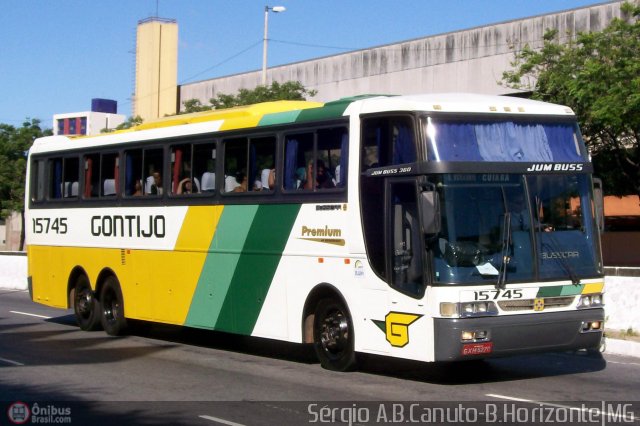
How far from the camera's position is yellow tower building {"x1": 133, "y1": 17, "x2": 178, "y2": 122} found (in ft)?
213

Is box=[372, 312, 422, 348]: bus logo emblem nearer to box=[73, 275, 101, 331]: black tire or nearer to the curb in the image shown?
the curb

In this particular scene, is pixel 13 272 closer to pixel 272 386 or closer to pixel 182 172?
pixel 182 172

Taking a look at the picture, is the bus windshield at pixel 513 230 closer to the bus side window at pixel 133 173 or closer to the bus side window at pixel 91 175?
the bus side window at pixel 133 173

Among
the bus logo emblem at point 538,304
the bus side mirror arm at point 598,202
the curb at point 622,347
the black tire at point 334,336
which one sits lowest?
the curb at point 622,347

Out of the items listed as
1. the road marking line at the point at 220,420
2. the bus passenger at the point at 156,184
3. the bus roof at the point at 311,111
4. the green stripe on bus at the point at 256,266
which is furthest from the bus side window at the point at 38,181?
the road marking line at the point at 220,420

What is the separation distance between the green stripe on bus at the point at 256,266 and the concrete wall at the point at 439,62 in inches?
882

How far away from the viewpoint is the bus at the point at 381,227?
36.6ft

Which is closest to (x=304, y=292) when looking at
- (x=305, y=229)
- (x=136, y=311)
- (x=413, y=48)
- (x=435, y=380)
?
(x=305, y=229)

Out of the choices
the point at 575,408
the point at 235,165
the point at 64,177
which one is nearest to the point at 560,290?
the point at 575,408

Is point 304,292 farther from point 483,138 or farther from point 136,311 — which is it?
point 136,311

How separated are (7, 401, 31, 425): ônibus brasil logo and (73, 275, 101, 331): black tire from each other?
25.2ft

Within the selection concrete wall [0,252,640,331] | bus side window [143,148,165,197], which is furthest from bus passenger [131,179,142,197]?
concrete wall [0,252,640,331]

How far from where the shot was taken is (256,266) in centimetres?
1423

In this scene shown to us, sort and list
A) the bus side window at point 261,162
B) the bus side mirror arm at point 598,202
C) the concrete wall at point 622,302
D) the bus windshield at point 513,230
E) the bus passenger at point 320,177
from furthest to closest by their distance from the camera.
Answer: the concrete wall at point 622,302
the bus side window at point 261,162
the bus passenger at point 320,177
the bus side mirror arm at point 598,202
the bus windshield at point 513,230
